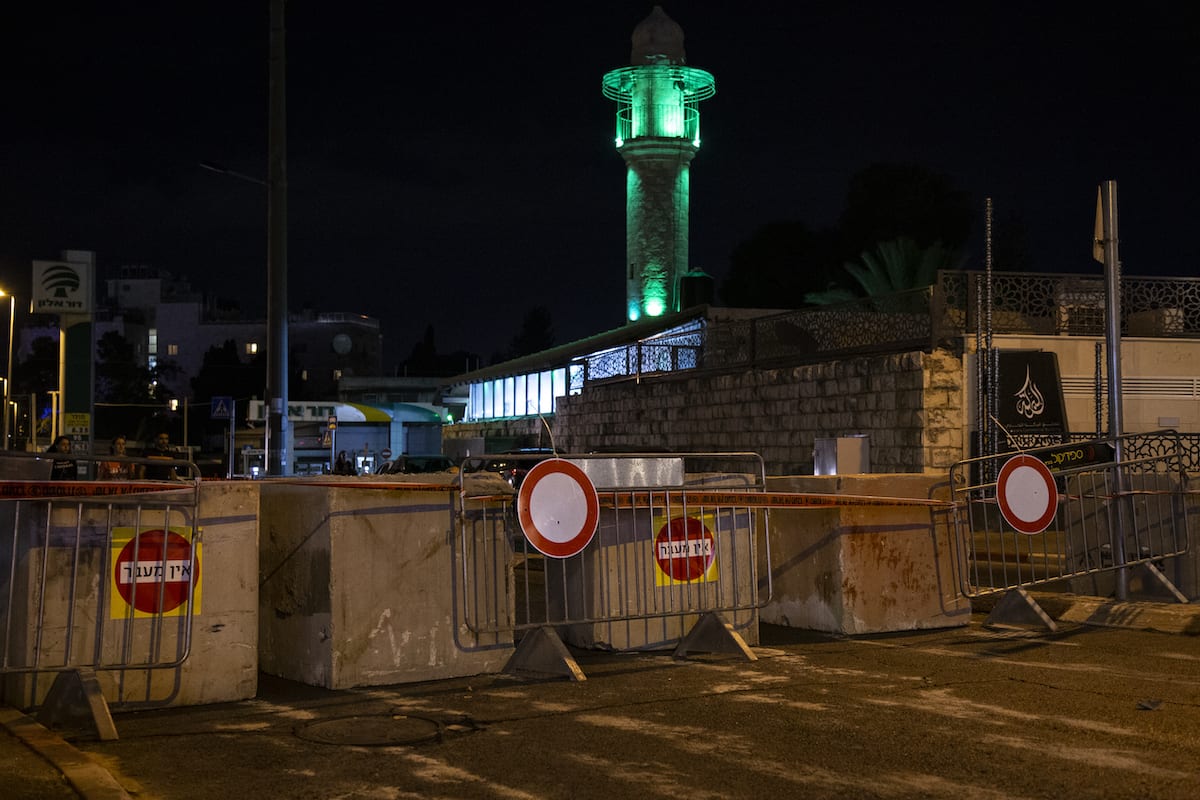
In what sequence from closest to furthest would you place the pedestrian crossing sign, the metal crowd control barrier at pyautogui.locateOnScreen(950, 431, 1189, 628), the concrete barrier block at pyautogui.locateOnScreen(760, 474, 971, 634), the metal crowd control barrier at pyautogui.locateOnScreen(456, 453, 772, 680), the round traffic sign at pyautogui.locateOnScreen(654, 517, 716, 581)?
the metal crowd control barrier at pyautogui.locateOnScreen(456, 453, 772, 680) → the round traffic sign at pyautogui.locateOnScreen(654, 517, 716, 581) → the concrete barrier block at pyautogui.locateOnScreen(760, 474, 971, 634) → the metal crowd control barrier at pyautogui.locateOnScreen(950, 431, 1189, 628) → the pedestrian crossing sign

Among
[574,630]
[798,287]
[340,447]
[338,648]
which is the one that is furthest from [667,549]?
[798,287]

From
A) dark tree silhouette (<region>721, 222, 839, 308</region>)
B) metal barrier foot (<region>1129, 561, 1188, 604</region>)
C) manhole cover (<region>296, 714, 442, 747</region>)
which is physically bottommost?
manhole cover (<region>296, 714, 442, 747</region>)

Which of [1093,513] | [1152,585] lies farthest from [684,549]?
[1152,585]

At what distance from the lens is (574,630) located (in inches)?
374

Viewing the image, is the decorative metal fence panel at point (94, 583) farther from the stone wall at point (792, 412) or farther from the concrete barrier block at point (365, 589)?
the stone wall at point (792, 412)

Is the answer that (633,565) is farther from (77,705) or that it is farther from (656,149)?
(656,149)

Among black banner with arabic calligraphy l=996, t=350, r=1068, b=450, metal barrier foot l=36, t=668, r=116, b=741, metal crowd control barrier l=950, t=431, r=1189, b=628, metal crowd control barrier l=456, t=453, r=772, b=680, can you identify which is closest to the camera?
metal barrier foot l=36, t=668, r=116, b=741

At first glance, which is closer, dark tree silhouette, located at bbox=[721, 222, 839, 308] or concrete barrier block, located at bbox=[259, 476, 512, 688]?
concrete barrier block, located at bbox=[259, 476, 512, 688]

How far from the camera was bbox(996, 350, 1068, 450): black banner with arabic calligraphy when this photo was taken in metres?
19.3

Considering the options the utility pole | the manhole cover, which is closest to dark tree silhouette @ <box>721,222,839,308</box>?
the utility pole

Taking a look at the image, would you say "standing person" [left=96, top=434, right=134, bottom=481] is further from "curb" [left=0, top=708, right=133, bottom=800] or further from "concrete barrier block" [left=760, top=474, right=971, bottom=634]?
"curb" [left=0, top=708, right=133, bottom=800]

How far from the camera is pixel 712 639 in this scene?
29.1ft

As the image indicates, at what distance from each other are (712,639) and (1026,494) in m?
3.16

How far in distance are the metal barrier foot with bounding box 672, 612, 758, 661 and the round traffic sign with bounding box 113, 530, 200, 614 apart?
11.7 ft
